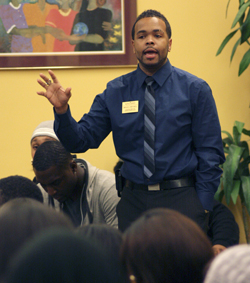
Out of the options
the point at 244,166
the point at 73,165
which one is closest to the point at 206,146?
the point at 73,165

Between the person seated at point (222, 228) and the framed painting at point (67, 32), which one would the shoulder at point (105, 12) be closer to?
the framed painting at point (67, 32)

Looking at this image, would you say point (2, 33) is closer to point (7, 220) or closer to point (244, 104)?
point (244, 104)

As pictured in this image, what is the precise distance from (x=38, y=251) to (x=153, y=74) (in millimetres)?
1385

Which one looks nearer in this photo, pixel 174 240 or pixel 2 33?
pixel 174 240

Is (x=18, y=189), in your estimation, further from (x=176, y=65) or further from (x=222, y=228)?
(x=176, y=65)

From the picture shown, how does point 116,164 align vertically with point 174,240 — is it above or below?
below

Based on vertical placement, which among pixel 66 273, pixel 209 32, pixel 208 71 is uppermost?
pixel 209 32

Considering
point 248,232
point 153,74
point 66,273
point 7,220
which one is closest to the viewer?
point 66,273

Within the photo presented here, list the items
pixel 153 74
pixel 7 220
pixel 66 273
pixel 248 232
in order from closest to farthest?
pixel 66 273, pixel 7 220, pixel 153 74, pixel 248 232

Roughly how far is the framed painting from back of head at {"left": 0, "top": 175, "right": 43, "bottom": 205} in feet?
4.77

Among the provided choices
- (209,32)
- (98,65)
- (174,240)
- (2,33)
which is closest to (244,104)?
(209,32)

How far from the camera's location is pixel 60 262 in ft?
2.16

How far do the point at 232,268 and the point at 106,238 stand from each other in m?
0.33

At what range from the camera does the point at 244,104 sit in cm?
301
